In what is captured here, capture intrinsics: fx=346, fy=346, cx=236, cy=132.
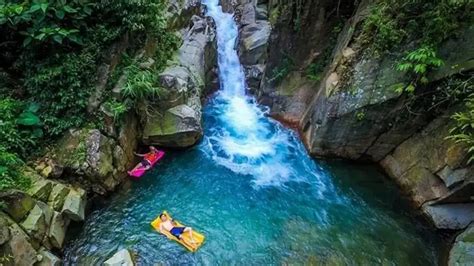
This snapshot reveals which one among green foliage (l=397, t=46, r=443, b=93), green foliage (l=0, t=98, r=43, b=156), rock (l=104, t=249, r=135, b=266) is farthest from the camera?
green foliage (l=397, t=46, r=443, b=93)

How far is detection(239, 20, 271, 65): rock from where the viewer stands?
43.2 feet

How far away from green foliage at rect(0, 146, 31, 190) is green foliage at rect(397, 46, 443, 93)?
27.9ft

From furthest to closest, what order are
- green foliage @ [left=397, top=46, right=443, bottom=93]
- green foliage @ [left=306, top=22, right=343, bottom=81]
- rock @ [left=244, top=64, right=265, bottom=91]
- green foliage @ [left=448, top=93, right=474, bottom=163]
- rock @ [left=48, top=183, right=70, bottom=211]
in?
1. rock @ [left=244, top=64, right=265, bottom=91]
2. green foliage @ [left=306, top=22, right=343, bottom=81]
3. green foliage @ [left=397, top=46, right=443, bottom=93]
4. rock @ [left=48, top=183, right=70, bottom=211]
5. green foliage @ [left=448, top=93, right=474, bottom=163]

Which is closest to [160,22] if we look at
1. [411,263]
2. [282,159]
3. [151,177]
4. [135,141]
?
[135,141]

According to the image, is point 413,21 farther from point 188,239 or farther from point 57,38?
point 57,38

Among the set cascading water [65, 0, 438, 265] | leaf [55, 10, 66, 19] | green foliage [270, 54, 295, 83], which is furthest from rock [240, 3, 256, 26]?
leaf [55, 10, 66, 19]

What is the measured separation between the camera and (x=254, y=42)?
13.3 m

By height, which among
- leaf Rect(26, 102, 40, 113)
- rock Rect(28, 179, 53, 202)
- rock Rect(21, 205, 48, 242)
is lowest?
rock Rect(21, 205, 48, 242)

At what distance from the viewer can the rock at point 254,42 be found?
43.2 ft

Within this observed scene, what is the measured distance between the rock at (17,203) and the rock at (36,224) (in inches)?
4.0

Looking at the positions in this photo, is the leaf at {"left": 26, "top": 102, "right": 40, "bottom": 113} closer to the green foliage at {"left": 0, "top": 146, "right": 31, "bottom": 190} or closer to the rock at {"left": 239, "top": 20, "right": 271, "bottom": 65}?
the green foliage at {"left": 0, "top": 146, "right": 31, "bottom": 190}

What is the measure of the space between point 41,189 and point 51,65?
2.92 m

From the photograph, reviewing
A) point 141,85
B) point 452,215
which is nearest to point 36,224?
point 141,85

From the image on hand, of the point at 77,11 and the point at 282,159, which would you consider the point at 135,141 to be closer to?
the point at 77,11
